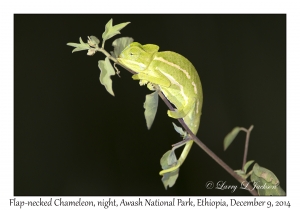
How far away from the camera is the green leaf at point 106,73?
2.97 ft

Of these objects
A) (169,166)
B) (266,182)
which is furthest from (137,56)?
(266,182)

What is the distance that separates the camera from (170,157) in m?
1.09

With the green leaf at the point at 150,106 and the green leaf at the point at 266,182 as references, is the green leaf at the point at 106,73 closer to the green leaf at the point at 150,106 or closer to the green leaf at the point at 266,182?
the green leaf at the point at 150,106

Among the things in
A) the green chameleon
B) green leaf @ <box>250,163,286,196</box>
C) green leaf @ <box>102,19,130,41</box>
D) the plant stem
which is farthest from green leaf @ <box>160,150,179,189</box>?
green leaf @ <box>102,19,130,41</box>

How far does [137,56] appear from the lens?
111 centimetres

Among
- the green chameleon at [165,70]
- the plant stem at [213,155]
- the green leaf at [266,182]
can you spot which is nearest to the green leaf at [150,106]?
the plant stem at [213,155]

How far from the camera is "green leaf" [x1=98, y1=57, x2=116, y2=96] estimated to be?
0.91 meters

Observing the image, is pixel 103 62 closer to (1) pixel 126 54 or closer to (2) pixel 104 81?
(2) pixel 104 81

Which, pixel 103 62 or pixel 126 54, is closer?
pixel 103 62

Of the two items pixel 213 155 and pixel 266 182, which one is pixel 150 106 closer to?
pixel 213 155

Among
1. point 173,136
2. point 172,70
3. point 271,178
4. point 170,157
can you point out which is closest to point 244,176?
point 271,178

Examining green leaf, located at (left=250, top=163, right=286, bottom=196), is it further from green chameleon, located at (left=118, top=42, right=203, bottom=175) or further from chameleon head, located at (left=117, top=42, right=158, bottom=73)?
chameleon head, located at (left=117, top=42, right=158, bottom=73)
